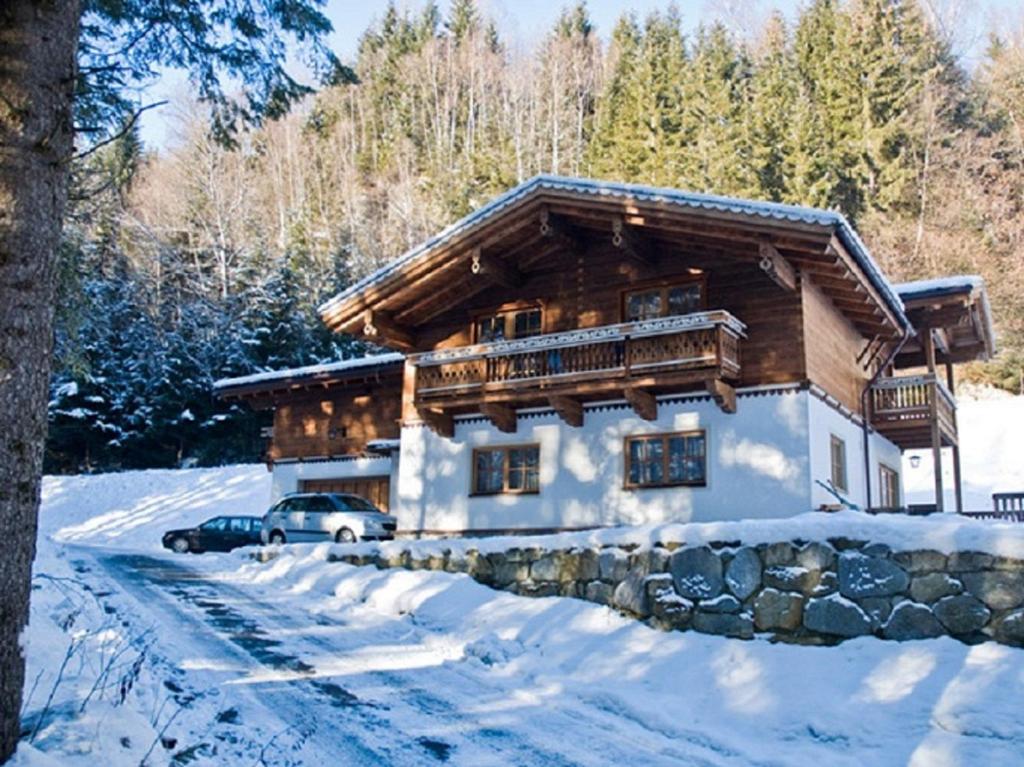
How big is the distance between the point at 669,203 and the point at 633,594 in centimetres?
867

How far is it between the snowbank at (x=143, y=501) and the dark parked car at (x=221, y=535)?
7.29 metres

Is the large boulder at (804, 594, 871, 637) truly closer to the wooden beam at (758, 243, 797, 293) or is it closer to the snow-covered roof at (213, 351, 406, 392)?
the wooden beam at (758, 243, 797, 293)

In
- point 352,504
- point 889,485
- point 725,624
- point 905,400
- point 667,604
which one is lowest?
point 725,624

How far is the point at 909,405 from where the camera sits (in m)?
21.3

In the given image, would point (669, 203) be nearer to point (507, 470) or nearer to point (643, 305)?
point (643, 305)

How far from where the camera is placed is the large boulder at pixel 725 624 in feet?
35.7

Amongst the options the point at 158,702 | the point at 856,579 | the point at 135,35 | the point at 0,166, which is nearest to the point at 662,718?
the point at 856,579

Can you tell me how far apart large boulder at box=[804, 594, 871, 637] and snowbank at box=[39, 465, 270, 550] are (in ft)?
93.3

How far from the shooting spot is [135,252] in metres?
46.8

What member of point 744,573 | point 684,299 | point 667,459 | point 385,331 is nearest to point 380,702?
point 744,573

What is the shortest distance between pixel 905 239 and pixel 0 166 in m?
44.8

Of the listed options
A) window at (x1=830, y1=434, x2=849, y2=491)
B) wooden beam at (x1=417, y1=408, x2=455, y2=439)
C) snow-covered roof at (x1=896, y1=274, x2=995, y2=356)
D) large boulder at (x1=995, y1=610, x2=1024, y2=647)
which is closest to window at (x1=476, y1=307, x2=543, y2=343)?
wooden beam at (x1=417, y1=408, x2=455, y2=439)

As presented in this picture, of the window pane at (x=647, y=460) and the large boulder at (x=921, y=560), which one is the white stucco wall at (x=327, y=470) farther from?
the large boulder at (x=921, y=560)

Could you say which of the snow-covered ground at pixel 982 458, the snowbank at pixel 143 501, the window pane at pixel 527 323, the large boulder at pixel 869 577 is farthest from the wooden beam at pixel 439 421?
the snow-covered ground at pixel 982 458
